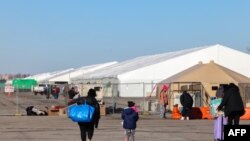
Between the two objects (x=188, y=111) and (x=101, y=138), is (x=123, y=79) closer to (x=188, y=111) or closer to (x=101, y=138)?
(x=188, y=111)

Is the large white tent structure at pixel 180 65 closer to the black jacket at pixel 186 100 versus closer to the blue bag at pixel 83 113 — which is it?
the black jacket at pixel 186 100

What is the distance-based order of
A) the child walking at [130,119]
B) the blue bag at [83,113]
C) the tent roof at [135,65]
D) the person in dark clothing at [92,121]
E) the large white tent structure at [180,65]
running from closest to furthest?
the blue bag at [83,113] < the person in dark clothing at [92,121] < the child walking at [130,119] < the large white tent structure at [180,65] < the tent roof at [135,65]

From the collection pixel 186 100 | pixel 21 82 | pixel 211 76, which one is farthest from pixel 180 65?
pixel 186 100

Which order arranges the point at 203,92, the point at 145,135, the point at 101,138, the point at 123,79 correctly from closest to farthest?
the point at 101,138 < the point at 145,135 < the point at 203,92 < the point at 123,79

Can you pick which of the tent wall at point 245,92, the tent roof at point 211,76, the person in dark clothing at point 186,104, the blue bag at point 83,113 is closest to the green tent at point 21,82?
the tent roof at point 211,76

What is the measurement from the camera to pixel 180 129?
20.7 meters

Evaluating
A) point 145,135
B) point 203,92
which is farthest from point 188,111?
point 145,135

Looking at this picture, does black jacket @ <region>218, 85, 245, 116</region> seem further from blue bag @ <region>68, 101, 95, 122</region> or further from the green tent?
the green tent

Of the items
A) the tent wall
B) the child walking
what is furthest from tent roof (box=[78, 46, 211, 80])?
the child walking

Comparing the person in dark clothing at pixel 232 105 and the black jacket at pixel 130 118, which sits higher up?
the person in dark clothing at pixel 232 105

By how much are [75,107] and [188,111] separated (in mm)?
14477

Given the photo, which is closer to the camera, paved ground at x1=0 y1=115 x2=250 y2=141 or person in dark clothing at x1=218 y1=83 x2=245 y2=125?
person in dark clothing at x1=218 y1=83 x2=245 y2=125

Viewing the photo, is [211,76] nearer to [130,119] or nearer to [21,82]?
[130,119]

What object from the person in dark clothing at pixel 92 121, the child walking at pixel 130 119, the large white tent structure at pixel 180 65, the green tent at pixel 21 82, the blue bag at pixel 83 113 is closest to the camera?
the blue bag at pixel 83 113
